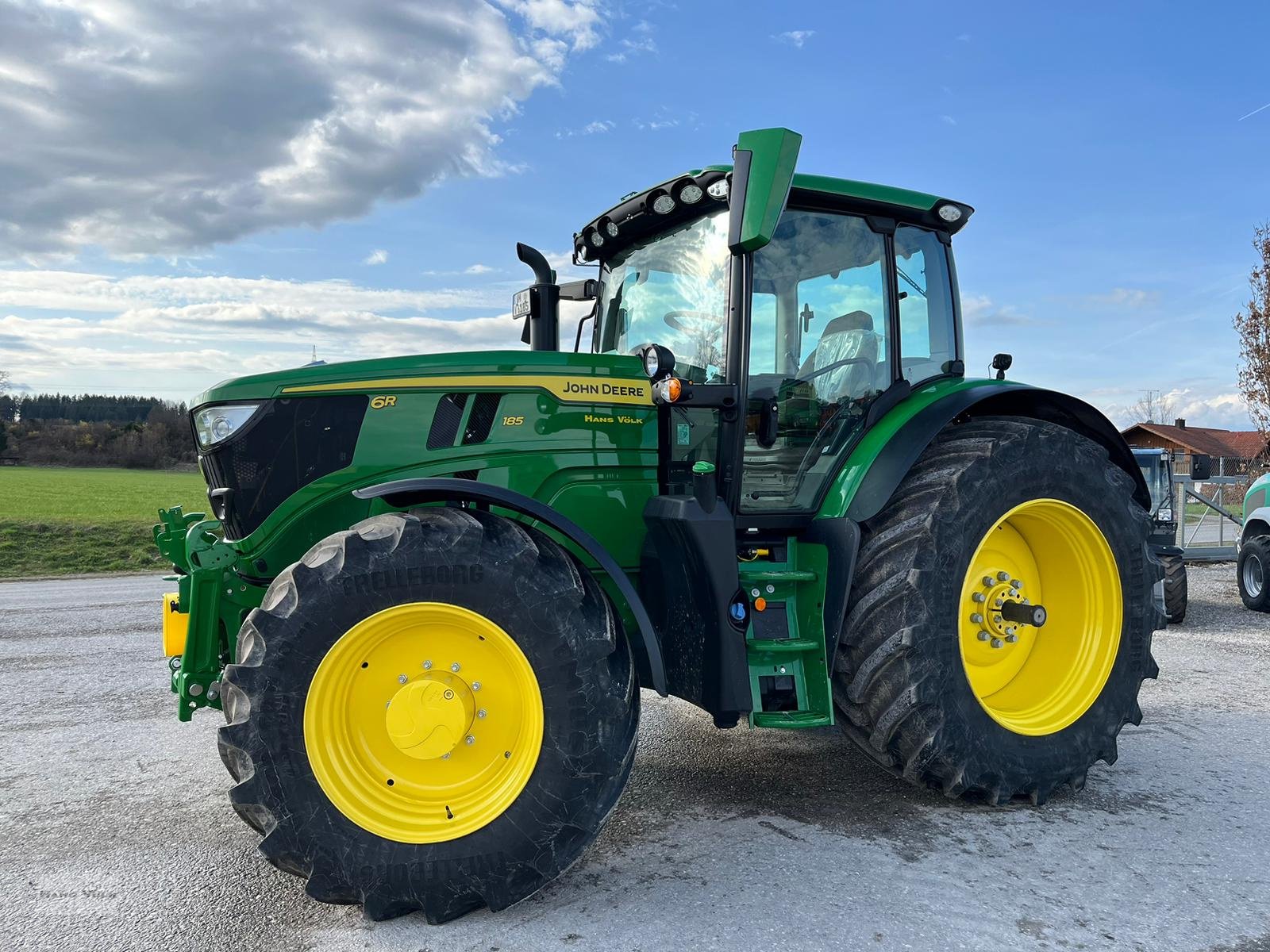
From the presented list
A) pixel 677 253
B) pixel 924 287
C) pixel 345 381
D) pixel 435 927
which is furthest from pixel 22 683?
pixel 924 287

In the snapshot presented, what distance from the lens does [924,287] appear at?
4.35m

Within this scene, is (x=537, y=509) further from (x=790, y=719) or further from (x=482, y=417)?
(x=790, y=719)

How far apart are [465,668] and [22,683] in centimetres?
461

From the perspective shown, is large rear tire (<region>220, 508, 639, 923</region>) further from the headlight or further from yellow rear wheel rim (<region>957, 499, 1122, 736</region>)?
yellow rear wheel rim (<region>957, 499, 1122, 736</region>)

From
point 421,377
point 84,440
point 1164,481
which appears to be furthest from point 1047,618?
point 84,440

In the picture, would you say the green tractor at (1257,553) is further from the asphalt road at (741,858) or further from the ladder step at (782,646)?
the ladder step at (782,646)

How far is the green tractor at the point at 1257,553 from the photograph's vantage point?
32.0 feet

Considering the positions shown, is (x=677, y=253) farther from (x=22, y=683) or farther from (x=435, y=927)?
(x=22, y=683)

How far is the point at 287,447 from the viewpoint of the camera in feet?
11.0

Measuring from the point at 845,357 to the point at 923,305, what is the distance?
0.61m

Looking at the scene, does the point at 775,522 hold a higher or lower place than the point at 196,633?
higher

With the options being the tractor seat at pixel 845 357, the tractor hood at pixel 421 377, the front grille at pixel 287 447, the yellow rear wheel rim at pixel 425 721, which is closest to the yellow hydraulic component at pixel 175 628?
the front grille at pixel 287 447

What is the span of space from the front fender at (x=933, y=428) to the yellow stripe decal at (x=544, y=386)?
35.2 inches

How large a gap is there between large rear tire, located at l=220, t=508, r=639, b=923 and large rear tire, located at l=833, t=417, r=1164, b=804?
108 cm
